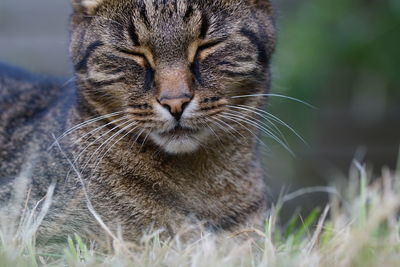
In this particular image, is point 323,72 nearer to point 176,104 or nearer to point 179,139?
point 179,139

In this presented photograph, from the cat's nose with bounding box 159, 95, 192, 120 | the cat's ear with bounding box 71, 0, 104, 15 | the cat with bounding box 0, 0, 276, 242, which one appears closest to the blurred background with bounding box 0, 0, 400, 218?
the cat with bounding box 0, 0, 276, 242

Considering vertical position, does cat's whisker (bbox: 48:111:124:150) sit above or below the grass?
above

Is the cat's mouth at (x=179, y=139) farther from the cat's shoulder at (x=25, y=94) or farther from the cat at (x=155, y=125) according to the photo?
the cat's shoulder at (x=25, y=94)

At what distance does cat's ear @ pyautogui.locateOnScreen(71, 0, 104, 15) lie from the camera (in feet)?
11.1

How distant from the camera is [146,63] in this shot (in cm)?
315

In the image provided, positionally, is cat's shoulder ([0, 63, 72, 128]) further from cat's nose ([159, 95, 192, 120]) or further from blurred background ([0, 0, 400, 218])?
blurred background ([0, 0, 400, 218])

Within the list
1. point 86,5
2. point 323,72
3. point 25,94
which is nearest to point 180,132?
point 86,5

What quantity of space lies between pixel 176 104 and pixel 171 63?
203 mm

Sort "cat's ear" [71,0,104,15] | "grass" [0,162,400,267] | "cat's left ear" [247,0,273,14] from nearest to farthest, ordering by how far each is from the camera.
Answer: "grass" [0,162,400,267], "cat's ear" [71,0,104,15], "cat's left ear" [247,0,273,14]

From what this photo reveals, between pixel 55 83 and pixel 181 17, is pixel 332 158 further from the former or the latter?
pixel 181 17

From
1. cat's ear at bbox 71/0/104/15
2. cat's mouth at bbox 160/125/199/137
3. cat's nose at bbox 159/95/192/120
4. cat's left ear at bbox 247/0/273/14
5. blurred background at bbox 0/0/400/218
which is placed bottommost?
blurred background at bbox 0/0/400/218

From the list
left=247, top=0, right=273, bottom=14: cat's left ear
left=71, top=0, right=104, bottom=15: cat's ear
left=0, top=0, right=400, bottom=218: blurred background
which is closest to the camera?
left=71, top=0, right=104, bottom=15: cat's ear

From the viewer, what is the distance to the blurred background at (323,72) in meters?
5.76

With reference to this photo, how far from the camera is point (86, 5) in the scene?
3441mm
